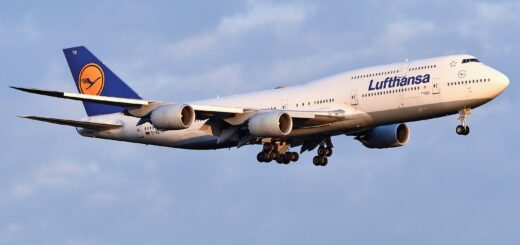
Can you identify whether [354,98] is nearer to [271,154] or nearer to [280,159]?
[271,154]

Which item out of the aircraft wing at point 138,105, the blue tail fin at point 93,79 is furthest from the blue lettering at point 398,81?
the blue tail fin at point 93,79

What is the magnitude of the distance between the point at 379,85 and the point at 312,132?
4493 mm

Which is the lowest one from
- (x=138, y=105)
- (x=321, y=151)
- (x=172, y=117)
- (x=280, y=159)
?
(x=280, y=159)

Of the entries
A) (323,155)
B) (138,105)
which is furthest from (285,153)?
(138,105)

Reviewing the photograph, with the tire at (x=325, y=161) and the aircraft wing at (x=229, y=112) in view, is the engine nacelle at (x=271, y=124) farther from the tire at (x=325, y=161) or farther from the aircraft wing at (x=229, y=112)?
the tire at (x=325, y=161)

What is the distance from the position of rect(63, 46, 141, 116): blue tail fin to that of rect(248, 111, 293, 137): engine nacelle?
1299 centimetres

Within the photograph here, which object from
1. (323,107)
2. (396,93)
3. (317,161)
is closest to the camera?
(396,93)

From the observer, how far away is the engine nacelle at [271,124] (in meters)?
68.2

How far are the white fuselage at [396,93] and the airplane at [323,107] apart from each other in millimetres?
50

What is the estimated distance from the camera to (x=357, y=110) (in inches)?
2726

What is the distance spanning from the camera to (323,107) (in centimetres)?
7075

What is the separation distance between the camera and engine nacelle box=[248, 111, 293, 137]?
6825cm

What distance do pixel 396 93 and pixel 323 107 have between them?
4307 mm

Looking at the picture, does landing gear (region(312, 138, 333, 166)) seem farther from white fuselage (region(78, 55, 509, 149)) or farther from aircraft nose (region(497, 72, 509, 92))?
aircraft nose (region(497, 72, 509, 92))
